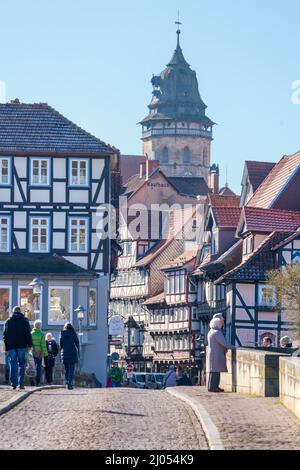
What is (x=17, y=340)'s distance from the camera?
31.1 metres

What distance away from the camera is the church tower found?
18788 centimetres

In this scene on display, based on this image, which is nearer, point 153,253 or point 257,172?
point 257,172

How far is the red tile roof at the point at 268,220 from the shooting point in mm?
72750

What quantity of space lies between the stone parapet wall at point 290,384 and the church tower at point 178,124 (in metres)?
164

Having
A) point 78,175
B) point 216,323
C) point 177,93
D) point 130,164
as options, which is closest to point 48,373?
point 216,323

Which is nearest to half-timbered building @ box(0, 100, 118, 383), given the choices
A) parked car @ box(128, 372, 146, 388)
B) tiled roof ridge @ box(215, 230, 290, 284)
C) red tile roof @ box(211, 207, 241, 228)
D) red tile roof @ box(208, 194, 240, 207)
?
red tile roof @ box(211, 207, 241, 228)

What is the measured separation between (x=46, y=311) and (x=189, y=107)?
115790 mm

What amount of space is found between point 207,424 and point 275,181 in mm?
60175

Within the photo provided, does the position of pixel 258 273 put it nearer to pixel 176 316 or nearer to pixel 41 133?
pixel 41 133

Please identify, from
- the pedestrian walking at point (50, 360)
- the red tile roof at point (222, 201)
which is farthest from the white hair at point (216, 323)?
the red tile roof at point (222, 201)

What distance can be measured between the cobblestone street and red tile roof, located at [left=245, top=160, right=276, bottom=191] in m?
57.4

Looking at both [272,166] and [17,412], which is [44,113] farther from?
[17,412]

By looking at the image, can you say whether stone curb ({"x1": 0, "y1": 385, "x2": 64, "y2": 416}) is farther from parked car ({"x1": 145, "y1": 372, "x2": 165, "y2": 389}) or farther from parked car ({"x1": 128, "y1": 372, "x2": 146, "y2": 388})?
parked car ({"x1": 128, "y1": 372, "x2": 146, "y2": 388})

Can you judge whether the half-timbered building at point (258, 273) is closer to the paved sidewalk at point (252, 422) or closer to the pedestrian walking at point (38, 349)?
the pedestrian walking at point (38, 349)
